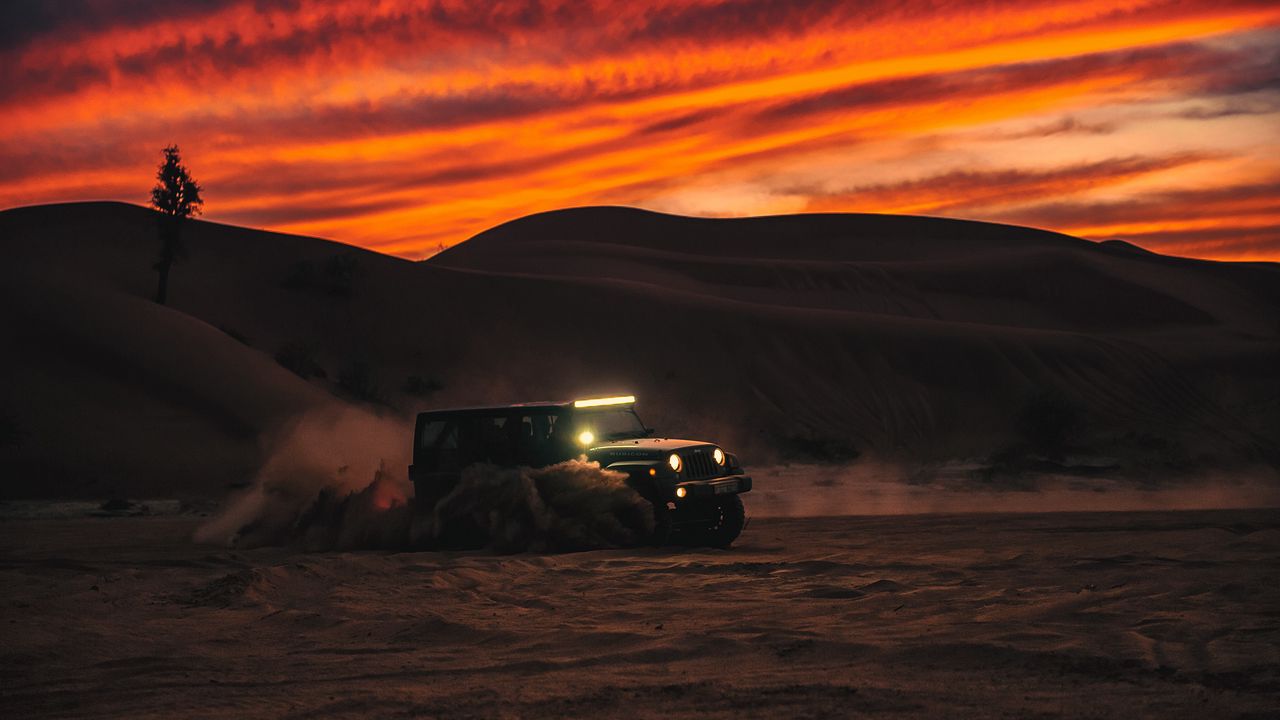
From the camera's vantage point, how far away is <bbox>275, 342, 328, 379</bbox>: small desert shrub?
5447cm

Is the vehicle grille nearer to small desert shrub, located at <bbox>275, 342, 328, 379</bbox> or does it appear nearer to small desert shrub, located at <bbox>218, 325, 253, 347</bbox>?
small desert shrub, located at <bbox>275, 342, 328, 379</bbox>

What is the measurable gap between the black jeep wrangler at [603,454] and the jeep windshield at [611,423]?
0.04 feet

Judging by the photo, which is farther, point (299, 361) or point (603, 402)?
point (299, 361)

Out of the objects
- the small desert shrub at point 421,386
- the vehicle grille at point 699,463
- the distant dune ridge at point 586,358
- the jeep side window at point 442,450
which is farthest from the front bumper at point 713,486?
the small desert shrub at point 421,386

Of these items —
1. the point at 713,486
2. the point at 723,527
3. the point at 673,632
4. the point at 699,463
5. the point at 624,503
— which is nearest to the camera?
the point at 673,632

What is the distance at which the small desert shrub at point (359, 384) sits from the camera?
5322 centimetres

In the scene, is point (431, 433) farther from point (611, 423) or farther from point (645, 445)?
point (645, 445)

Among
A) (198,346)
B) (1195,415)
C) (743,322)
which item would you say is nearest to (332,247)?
(743,322)

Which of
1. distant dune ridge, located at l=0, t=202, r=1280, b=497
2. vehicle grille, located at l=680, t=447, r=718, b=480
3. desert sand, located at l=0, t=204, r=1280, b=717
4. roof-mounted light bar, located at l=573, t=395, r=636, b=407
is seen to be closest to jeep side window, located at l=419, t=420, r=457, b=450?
desert sand, located at l=0, t=204, r=1280, b=717

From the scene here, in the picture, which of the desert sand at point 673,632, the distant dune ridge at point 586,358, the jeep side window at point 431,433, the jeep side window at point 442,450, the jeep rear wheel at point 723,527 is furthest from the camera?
the distant dune ridge at point 586,358

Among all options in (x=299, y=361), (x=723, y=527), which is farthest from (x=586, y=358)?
(x=723, y=527)

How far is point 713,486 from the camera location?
55.7 ft

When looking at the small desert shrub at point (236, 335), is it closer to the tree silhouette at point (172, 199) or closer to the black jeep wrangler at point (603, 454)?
the tree silhouette at point (172, 199)

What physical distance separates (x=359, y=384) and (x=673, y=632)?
4466 centimetres
